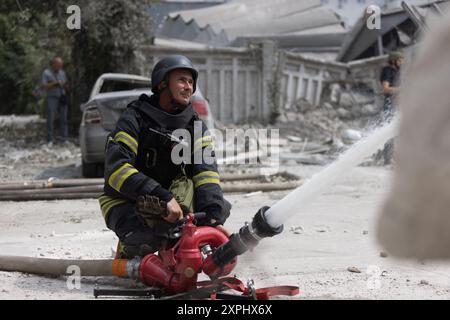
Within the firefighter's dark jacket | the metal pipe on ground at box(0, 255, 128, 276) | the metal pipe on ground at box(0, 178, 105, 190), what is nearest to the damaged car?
the metal pipe on ground at box(0, 178, 105, 190)

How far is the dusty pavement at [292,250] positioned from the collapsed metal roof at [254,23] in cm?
1655

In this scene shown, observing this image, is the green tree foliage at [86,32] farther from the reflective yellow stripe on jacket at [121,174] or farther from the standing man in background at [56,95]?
the reflective yellow stripe on jacket at [121,174]

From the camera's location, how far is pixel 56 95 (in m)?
15.3

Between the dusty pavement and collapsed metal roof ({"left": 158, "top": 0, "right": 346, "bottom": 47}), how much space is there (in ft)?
54.3

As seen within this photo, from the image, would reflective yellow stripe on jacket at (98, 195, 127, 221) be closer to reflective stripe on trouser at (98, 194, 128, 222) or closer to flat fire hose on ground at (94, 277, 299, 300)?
reflective stripe on trouser at (98, 194, 128, 222)

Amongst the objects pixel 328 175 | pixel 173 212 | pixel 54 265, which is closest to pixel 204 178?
pixel 173 212

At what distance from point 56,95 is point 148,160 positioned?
11.1 m

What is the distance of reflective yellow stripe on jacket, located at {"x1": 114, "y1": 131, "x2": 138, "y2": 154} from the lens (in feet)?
14.9

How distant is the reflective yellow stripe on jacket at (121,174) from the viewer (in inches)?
175

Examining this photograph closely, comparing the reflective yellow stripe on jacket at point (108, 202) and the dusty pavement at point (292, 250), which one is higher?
the reflective yellow stripe on jacket at point (108, 202)

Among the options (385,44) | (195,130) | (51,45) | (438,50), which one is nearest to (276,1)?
(385,44)

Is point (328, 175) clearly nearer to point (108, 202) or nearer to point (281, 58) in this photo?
point (108, 202)

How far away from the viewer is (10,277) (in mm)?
5098

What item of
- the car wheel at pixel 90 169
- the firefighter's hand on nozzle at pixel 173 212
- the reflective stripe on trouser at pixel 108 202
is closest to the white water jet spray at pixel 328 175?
the firefighter's hand on nozzle at pixel 173 212
